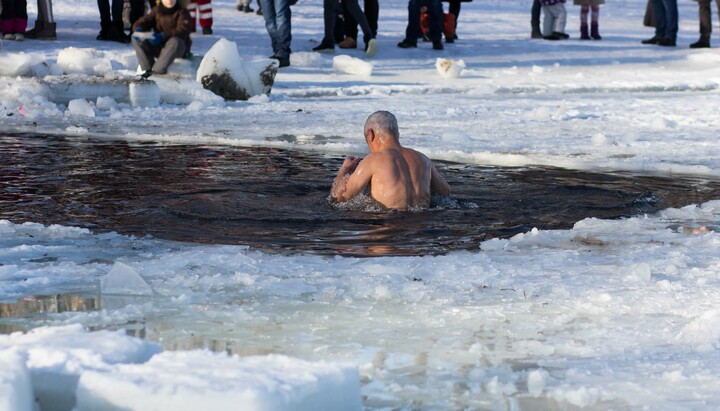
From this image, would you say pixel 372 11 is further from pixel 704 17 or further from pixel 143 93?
pixel 143 93

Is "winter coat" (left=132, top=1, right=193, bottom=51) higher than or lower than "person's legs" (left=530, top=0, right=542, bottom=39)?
higher

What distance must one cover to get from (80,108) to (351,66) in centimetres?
444

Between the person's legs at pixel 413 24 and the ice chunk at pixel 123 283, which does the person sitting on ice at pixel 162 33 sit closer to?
the person's legs at pixel 413 24

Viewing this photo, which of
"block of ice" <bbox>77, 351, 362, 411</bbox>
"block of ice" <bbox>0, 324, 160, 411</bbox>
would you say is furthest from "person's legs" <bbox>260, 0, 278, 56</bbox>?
"block of ice" <bbox>77, 351, 362, 411</bbox>

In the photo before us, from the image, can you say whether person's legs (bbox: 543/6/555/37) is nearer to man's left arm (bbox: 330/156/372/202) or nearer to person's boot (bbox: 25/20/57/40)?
person's boot (bbox: 25/20/57/40)

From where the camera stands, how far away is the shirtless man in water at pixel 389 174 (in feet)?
21.0

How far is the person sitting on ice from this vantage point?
12836 mm

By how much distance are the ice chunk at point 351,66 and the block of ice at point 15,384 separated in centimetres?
1211

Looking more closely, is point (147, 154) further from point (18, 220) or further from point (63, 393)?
point (63, 393)

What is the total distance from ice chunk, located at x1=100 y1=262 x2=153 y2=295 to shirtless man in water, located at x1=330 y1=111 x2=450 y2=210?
2.57m

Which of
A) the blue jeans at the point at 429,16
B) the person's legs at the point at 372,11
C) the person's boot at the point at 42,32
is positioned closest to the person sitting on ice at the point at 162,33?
the person's boot at the point at 42,32

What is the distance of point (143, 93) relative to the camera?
11641mm

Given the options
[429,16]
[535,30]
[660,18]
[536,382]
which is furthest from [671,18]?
[536,382]

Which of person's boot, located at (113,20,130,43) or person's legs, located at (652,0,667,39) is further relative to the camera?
person's legs, located at (652,0,667,39)
